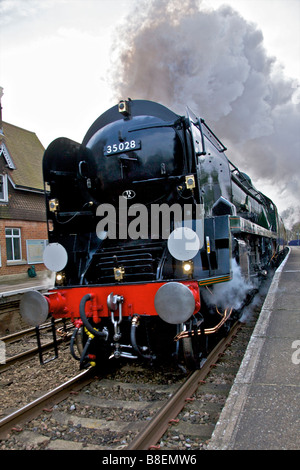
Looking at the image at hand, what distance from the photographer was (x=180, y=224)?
4.23 m

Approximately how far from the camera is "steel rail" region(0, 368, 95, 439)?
324 centimetres

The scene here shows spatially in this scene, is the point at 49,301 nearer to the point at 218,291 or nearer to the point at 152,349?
the point at 152,349

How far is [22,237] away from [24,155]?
4.95 metres

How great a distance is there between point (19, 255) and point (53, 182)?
39.3ft

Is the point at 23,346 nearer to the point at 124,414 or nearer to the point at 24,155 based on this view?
the point at 124,414

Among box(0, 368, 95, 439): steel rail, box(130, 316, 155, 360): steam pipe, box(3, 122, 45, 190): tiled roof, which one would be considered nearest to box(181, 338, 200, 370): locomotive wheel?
box(130, 316, 155, 360): steam pipe

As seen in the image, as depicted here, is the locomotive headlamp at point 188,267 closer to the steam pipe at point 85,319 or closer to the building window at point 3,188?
the steam pipe at point 85,319

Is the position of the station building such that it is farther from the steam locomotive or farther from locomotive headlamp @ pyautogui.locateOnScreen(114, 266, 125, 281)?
locomotive headlamp @ pyautogui.locateOnScreen(114, 266, 125, 281)

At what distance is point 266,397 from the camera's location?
10.0 feet

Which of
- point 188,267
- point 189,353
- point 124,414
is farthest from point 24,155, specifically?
point 124,414

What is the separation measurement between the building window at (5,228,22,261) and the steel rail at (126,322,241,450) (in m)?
12.6

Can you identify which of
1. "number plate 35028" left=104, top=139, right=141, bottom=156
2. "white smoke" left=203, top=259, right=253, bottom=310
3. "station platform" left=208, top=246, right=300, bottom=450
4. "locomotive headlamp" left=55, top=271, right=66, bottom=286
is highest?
"number plate 35028" left=104, top=139, right=141, bottom=156

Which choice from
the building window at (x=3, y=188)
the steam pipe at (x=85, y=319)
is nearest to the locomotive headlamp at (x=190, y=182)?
the steam pipe at (x=85, y=319)

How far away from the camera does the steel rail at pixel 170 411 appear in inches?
109
